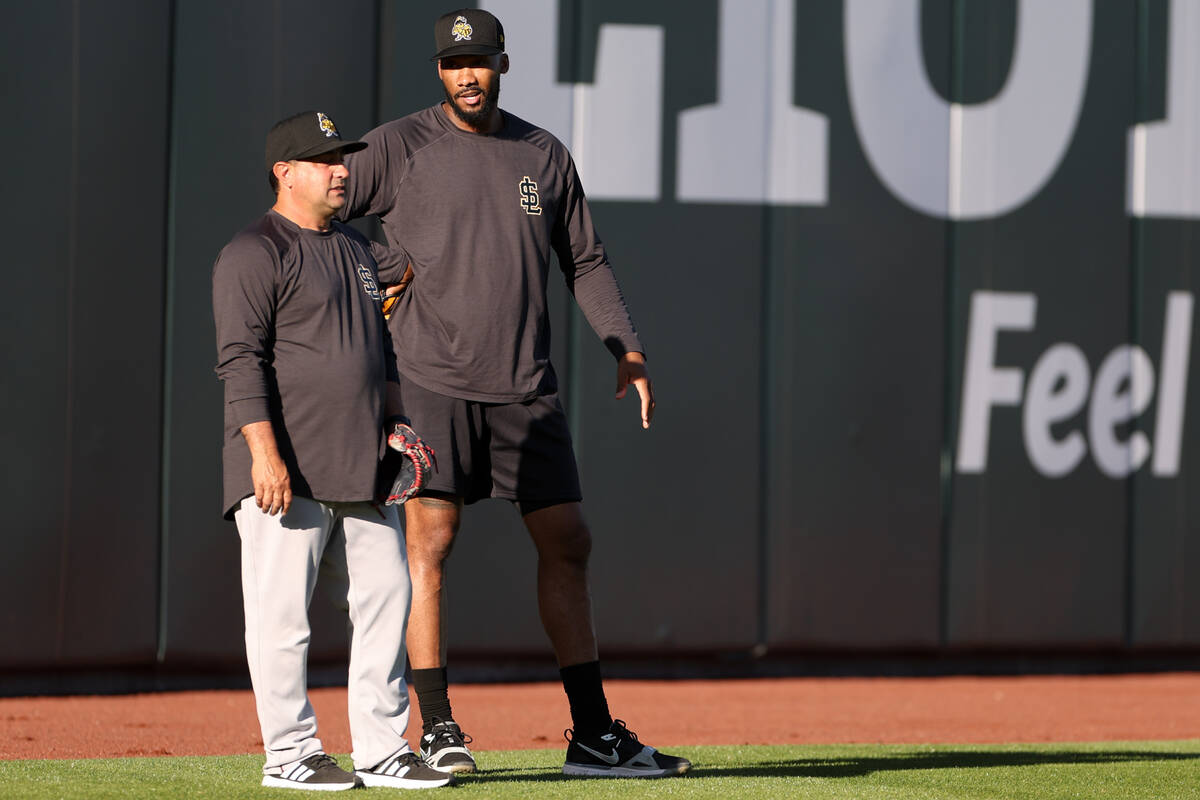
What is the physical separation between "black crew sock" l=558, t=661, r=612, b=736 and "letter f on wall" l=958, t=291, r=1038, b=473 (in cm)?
451

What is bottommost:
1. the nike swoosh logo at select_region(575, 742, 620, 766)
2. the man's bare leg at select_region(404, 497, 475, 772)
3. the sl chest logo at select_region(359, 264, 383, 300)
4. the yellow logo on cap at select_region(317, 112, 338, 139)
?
the nike swoosh logo at select_region(575, 742, 620, 766)

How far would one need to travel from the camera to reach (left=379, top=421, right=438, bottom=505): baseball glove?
12.7 ft

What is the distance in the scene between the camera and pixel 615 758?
14.4 feet

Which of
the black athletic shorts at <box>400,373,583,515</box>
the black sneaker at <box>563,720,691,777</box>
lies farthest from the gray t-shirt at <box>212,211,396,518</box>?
the black sneaker at <box>563,720,691,777</box>

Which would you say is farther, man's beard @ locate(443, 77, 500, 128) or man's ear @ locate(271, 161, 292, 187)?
man's beard @ locate(443, 77, 500, 128)

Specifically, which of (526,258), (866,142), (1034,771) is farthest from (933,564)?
(526,258)

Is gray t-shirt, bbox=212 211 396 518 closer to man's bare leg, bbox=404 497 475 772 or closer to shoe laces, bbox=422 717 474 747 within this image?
man's bare leg, bbox=404 497 475 772

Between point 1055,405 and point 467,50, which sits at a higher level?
point 467,50

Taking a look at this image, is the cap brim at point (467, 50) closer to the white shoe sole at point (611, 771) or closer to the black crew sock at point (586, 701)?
the black crew sock at point (586, 701)

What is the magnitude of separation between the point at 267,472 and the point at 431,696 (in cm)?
104

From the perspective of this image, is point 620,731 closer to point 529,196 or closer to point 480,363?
point 480,363

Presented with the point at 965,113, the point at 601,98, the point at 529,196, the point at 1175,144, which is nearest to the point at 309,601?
the point at 529,196

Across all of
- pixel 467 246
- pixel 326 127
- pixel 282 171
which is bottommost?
pixel 467 246

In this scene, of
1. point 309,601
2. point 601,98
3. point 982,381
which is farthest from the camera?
point 982,381
